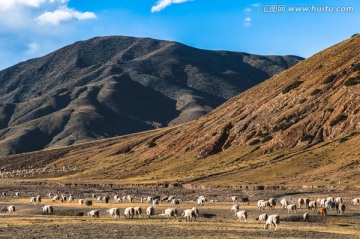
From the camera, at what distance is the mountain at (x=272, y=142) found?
11231 centimetres

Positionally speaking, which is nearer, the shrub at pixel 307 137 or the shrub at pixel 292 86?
the shrub at pixel 307 137

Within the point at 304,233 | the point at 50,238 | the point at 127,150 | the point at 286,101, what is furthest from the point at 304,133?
the point at 50,238

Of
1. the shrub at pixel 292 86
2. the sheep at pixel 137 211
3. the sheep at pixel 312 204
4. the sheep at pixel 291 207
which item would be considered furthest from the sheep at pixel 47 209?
the shrub at pixel 292 86

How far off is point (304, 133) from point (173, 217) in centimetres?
9030

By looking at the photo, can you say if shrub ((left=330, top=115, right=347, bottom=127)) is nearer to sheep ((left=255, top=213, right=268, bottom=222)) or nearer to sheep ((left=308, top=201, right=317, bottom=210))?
sheep ((left=308, top=201, right=317, bottom=210))

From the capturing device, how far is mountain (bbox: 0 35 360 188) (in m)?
112

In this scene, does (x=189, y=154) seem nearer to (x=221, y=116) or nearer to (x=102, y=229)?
(x=221, y=116)

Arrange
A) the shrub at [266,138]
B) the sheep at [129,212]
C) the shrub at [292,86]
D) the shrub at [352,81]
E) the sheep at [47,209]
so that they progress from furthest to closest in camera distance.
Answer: the shrub at [292,86] < the shrub at [266,138] < the shrub at [352,81] < the sheep at [47,209] < the sheep at [129,212]

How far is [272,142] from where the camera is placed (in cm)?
13638

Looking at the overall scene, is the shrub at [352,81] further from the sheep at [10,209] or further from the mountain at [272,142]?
the sheep at [10,209]

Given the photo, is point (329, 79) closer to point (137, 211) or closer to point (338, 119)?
point (338, 119)

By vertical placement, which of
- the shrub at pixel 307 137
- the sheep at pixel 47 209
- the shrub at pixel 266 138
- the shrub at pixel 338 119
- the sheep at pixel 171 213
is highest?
the shrub at pixel 338 119

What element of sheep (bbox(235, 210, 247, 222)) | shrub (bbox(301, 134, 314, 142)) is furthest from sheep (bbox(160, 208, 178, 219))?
shrub (bbox(301, 134, 314, 142))

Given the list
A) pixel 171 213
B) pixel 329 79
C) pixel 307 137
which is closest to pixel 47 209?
pixel 171 213
